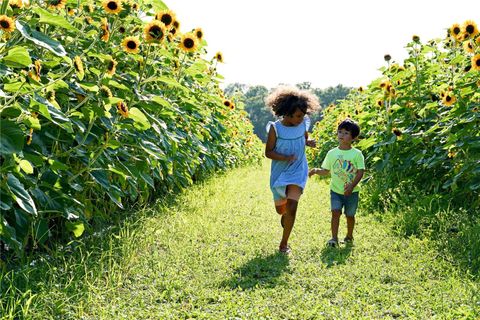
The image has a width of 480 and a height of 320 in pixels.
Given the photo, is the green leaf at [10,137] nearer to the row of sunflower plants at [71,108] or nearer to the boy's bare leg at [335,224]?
the row of sunflower plants at [71,108]

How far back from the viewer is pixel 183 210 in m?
6.15

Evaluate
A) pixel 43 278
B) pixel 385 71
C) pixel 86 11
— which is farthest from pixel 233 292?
pixel 385 71

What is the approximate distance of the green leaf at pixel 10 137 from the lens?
2.71 m

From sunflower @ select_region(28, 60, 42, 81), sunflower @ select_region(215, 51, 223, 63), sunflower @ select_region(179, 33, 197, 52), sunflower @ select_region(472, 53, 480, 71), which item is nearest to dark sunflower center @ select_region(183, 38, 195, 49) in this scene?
sunflower @ select_region(179, 33, 197, 52)

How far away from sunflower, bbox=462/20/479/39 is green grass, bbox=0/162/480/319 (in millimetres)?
1888

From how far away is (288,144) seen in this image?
4945 millimetres

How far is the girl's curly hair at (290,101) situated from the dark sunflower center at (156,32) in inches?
49.9

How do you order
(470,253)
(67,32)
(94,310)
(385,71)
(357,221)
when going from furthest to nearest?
(385,71) → (357,221) → (470,253) → (67,32) → (94,310)

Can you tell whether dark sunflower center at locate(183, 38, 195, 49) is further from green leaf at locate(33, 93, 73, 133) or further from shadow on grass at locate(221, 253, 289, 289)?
green leaf at locate(33, 93, 73, 133)

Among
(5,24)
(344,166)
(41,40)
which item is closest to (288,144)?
(344,166)

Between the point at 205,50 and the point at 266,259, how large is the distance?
12.8ft

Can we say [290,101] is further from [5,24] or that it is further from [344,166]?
[5,24]

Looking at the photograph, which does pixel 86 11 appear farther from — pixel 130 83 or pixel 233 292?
pixel 233 292

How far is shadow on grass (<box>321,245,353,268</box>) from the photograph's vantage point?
4449 millimetres
